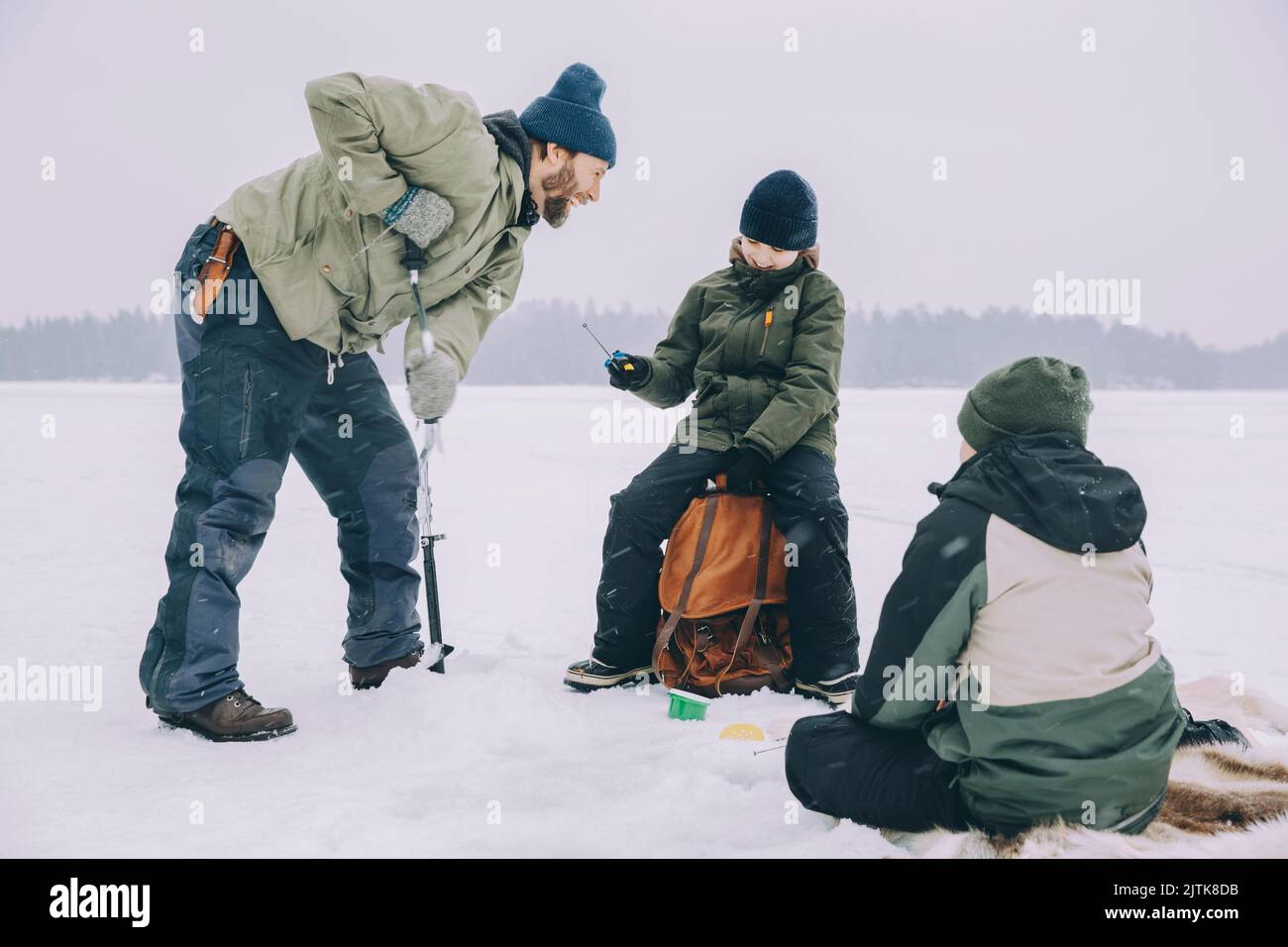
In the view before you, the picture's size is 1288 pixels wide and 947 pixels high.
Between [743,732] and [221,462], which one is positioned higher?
[221,462]

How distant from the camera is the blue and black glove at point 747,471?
3338 mm

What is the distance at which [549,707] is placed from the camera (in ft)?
9.41

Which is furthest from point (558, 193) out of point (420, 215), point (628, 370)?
point (628, 370)

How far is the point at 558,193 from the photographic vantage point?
9.67ft

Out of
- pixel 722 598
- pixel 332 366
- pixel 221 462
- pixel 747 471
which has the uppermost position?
pixel 332 366

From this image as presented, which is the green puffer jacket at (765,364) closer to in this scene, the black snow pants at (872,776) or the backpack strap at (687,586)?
the backpack strap at (687,586)

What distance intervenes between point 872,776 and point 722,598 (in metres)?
1.24

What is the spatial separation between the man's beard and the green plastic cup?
140 centimetres

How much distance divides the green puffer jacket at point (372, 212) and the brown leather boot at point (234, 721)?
3.12 feet

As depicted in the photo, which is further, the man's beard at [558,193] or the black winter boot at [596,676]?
the black winter boot at [596,676]

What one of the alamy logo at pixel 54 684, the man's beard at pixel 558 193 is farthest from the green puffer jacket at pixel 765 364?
the alamy logo at pixel 54 684

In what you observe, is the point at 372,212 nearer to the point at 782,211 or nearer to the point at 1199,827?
the point at 782,211

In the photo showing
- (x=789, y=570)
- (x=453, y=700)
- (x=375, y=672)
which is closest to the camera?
(x=453, y=700)
